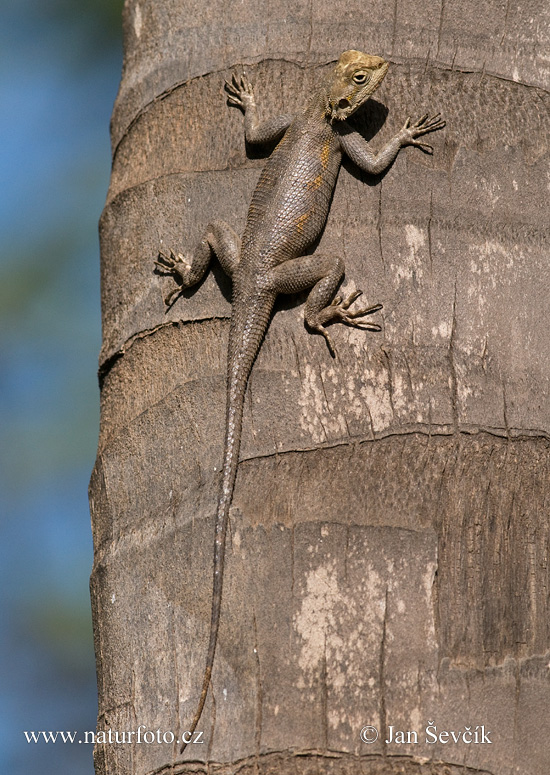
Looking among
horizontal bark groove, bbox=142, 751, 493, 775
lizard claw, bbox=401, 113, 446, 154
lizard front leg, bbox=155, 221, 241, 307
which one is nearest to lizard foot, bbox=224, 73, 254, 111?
lizard front leg, bbox=155, 221, 241, 307

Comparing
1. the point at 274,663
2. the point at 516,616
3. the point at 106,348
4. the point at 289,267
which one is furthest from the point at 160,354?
the point at 516,616

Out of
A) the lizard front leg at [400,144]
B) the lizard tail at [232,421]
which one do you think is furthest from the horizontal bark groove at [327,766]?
the lizard front leg at [400,144]

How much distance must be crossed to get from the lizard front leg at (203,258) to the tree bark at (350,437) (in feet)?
0.16

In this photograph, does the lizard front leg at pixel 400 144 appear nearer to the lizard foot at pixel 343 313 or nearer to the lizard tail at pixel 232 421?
the lizard foot at pixel 343 313

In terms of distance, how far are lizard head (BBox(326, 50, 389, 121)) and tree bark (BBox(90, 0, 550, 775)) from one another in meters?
0.05

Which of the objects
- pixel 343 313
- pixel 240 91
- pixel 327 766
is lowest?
pixel 327 766

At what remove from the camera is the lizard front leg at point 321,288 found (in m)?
2.99

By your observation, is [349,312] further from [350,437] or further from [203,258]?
[203,258]

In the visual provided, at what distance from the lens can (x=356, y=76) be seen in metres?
3.38

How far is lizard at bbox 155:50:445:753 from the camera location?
2.98 meters

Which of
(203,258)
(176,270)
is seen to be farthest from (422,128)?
(176,270)

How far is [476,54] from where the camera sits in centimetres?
329

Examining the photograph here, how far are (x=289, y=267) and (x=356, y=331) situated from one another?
76 cm

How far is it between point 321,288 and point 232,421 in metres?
0.58
